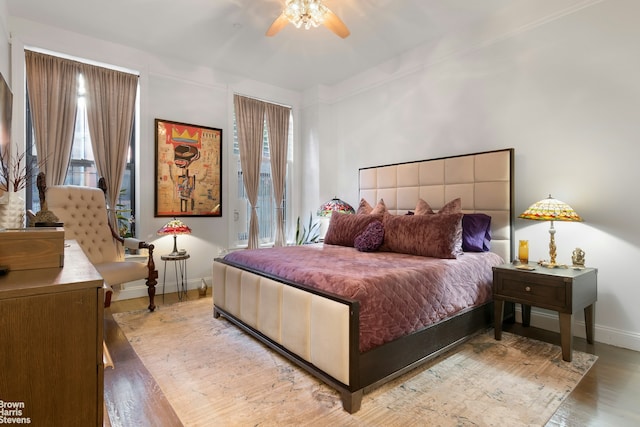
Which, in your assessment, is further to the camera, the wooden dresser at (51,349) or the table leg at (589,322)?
the table leg at (589,322)

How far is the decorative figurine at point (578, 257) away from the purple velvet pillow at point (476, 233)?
0.67 meters

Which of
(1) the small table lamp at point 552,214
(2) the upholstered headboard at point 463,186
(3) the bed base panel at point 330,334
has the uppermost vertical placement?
(2) the upholstered headboard at point 463,186

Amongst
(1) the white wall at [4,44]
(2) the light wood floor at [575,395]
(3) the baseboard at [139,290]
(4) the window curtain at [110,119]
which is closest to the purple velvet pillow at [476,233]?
(2) the light wood floor at [575,395]

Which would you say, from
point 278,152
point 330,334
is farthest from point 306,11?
point 278,152

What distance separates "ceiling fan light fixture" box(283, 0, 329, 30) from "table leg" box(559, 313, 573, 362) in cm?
294

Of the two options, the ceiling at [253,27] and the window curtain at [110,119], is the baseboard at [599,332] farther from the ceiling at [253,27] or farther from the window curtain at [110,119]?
the window curtain at [110,119]

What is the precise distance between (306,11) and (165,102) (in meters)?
2.55

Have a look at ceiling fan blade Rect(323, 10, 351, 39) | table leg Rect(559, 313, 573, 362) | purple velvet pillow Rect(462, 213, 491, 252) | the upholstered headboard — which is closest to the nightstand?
table leg Rect(559, 313, 573, 362)

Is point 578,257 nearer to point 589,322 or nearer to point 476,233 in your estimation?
point 589,322

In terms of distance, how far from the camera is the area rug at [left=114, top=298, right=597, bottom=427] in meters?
1.77

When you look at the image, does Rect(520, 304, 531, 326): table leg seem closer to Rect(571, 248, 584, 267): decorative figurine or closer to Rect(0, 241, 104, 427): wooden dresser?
Rect(571, 248, 584, 267): decorative figurine

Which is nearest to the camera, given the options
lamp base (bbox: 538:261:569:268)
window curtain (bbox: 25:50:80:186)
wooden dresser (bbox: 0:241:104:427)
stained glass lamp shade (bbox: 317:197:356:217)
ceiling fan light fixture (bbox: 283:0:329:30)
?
wooden dresser (bbox: 0:241:104:427)

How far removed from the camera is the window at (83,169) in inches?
141

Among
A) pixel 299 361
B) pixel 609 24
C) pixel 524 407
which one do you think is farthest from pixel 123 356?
pixel 609 24
